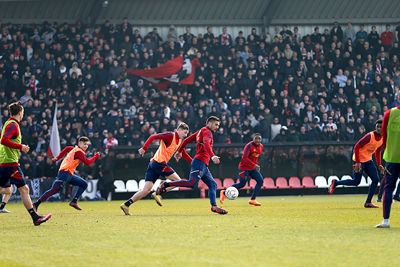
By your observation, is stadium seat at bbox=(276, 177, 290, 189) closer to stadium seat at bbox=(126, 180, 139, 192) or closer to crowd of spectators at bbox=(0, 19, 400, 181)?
crowd of spectators at bbox=(0, 19, 400, 181)

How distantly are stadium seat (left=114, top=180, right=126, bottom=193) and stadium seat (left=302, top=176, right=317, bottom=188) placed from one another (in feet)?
25.9

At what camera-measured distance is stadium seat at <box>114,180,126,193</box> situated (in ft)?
91.7

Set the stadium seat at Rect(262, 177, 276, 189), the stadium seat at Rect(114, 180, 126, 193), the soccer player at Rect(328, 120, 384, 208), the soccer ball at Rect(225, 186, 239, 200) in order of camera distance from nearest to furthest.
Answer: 1. the soccer player at Rect(328, 120, 384, 208)
2. the soccer ball at Rect(225, 186, 239, 200)
3. the stadium seat at Rect(114, 180, 126, 193)
4. the stadium seat at Rect(262, 177, 276, 189)

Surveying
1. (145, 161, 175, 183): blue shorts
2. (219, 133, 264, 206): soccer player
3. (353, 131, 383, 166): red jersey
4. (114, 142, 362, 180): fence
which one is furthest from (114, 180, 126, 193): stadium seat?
(353, 131, 383, 166): red jersey

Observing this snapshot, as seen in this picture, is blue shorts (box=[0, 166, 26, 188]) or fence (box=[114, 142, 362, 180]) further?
fence (box=[114, 142, 362, 180])

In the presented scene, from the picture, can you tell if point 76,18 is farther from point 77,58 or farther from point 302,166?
point 302,166

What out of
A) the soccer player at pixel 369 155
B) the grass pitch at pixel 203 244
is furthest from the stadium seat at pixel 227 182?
the grass pitch at pixel 203 244

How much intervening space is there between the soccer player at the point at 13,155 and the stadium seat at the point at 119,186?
16345 mm

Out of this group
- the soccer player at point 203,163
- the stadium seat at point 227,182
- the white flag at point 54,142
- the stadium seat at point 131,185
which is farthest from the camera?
the stadium seat at point 227,182

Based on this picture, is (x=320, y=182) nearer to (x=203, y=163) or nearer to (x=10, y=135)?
(x=203, y=163)

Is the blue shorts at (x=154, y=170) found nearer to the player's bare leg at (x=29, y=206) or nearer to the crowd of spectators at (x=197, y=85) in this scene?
the player's bare leg at (x=29, y=206)

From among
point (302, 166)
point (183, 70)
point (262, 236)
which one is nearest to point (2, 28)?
point (183, 70)

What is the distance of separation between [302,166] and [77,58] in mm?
11341

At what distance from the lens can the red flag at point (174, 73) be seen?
3111 centimetres
